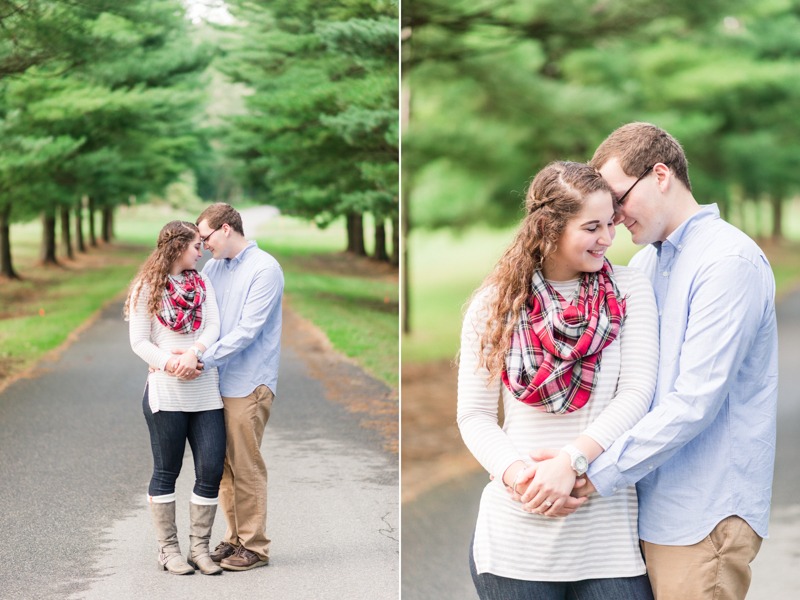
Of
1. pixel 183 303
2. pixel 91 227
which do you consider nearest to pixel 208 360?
pixel 183 303

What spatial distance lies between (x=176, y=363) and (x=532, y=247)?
5.38ft

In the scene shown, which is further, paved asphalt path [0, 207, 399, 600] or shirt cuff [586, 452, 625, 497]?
paved asphalt path [0, 207, 399, 600]

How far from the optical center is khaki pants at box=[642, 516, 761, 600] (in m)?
1.54

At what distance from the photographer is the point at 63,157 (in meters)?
5.27

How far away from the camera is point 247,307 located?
9.44 ft

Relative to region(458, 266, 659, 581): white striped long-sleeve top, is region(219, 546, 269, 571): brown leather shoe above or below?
below

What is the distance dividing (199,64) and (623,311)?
477 cm

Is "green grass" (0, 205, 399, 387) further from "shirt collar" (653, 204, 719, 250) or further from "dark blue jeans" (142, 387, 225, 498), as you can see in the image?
"shirt collar" (653, 204, 719, 250)

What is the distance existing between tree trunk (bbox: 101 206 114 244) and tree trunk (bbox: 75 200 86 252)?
5.8 inches

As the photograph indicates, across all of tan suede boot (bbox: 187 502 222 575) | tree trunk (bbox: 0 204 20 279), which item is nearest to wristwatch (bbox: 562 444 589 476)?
tan suede boot (bbox: 187 502 222 575)

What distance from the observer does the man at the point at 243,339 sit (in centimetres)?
287

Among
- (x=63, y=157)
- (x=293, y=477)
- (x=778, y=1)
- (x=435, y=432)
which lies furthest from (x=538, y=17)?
(x=293, y=477)

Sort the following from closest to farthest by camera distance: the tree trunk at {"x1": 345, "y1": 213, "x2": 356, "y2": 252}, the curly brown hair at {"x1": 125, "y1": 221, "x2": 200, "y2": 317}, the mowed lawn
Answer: the curly brown hair at {"x1": 125, "y1": 221, "x2": 200, "y2": 317}, the tree trunk at {"x1": 345, "y1": 213, "x2": 356, "y2": 252}, the mowed lawn

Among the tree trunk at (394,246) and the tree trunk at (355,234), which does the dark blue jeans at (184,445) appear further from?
the tree trunk at (394,246)
